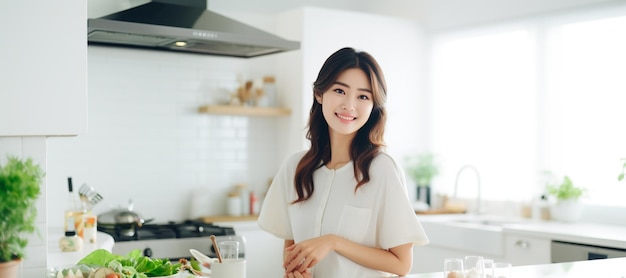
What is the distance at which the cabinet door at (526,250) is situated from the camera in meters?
4.35

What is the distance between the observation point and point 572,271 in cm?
271

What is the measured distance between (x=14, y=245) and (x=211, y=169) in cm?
381

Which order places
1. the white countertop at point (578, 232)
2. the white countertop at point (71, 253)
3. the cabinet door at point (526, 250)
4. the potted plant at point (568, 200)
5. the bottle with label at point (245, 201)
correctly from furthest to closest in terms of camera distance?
the bottle with label at point (245, 201)
the potted plant at point (568, 200)
the cabinet door at point (526, 250)
the white countertop at point (578, 232)
the white countertop at point (71, 253)

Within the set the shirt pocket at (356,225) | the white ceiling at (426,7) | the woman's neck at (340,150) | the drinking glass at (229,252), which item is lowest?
the drinking glass at (229,252)

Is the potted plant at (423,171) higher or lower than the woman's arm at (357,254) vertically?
higher

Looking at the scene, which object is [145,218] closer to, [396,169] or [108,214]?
[108,214]

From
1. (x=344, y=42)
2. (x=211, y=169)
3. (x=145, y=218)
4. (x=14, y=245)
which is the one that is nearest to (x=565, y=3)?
(x=344, y=42)

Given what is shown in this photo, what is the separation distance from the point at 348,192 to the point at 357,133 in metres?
0.23

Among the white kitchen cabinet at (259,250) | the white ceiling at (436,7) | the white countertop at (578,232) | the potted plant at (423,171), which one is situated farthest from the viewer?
the potted plant at (423,171)

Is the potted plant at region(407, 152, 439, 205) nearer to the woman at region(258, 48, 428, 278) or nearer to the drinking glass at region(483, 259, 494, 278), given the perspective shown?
the woman at region(258, 48, 428, 278)

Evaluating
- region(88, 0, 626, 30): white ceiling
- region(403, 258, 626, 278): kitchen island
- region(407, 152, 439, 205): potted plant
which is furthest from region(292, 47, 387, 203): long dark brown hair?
region(407, 152, 439, 205): potted plant

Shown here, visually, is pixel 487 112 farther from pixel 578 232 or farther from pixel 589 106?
pixel 578 232

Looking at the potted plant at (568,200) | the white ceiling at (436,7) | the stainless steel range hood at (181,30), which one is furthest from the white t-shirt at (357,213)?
the white ceiling at (436,7)

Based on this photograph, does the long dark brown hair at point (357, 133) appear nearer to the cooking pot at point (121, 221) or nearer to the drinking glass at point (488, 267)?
the drinking glass at point (488, 267)
